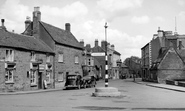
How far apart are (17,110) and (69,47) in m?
28.7

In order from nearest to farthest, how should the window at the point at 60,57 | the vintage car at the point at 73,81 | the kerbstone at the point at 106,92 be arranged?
the kerbstone at the point at 106,92, the vintage car at the point at 73,81, the window at the point at 60,57

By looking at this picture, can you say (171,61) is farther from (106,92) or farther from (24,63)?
(106,92)

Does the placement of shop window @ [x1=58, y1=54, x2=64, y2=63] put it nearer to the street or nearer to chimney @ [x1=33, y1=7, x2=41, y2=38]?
chimney @ [x1=33, y1=7, x2=41, y2=38]

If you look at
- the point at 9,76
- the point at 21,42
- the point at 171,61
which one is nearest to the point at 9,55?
the point at 9,76

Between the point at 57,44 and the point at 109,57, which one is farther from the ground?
the point at 109,57

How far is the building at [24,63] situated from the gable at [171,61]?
20907mm

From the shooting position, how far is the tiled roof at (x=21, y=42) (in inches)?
1069

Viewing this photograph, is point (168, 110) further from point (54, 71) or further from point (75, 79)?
point (54, 71)

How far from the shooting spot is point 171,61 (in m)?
45.5

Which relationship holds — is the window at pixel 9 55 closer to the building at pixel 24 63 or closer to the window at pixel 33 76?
the building at pixel 24 63

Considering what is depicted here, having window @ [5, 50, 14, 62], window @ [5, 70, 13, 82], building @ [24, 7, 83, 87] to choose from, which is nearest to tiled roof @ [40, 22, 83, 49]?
building @ [24, 7, 83, 87]

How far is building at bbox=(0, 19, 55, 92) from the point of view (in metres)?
26.0

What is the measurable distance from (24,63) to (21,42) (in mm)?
2850

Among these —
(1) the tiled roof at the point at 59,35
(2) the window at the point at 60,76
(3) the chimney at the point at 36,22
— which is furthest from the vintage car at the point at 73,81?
(3) the chimney at the point at 36,22
